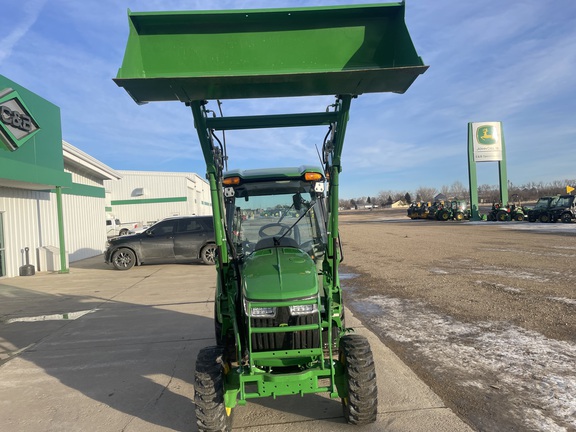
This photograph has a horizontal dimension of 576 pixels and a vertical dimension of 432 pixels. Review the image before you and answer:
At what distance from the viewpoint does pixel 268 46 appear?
3.61 metres

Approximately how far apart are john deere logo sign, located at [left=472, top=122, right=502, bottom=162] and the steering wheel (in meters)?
41.0

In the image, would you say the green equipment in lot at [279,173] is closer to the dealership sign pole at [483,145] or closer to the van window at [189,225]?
the van window at [189,225]

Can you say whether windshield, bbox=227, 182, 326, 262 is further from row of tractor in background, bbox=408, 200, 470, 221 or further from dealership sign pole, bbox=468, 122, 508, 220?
row of tractor in background, bbox=408, 200, 470, 221

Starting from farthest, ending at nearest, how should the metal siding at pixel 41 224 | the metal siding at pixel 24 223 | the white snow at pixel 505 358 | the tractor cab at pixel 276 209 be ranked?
the metal siding at pixel 41 224, the metal siding at pixel 24 223, the tractor cab at pixel 276 209, the white snow at pixel 505 358

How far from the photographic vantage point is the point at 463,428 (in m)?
Answer: 3.41

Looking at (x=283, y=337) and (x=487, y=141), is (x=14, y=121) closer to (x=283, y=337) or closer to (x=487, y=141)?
(x=283, y=337)

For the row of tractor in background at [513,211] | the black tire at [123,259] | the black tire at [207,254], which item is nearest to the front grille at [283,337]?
the black tire at [207,254]

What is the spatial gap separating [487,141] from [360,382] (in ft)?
141

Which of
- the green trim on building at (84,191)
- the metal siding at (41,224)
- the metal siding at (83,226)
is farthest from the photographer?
the green trim on building at (84,191)

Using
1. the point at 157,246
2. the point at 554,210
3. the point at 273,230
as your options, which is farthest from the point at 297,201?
the point at 554,210

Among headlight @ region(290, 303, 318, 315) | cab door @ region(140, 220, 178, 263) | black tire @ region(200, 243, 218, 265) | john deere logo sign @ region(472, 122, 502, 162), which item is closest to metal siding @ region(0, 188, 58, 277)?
cab door @ region(140, 220, 178, 263)

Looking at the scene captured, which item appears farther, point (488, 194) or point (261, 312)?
point (488, 194)

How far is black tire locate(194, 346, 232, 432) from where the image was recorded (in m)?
3.22

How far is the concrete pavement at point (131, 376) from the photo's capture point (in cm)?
374
